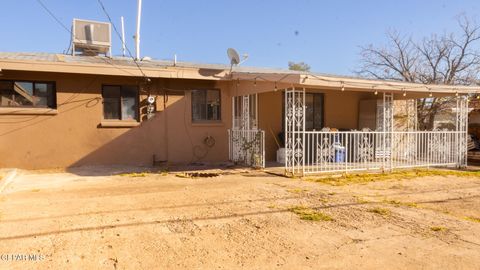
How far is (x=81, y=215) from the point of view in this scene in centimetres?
561

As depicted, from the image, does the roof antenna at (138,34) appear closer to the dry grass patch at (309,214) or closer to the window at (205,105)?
the window at (205,105)

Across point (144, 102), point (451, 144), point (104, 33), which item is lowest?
point (451, 144)

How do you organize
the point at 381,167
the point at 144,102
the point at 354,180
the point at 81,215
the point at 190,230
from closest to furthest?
the point at 190,230, the point at 81,215, the point at 354,180, the point at 381,167, the point at 144,102

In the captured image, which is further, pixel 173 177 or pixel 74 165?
pixel 74 165

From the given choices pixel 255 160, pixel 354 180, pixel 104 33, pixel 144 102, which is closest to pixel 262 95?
pixel 255 160

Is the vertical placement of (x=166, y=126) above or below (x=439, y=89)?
below

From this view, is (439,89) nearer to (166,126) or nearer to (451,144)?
(451,144)

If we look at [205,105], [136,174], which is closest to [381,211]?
[136,174]

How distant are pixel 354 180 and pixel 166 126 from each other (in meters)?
5.95

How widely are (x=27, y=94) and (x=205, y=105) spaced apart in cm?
519

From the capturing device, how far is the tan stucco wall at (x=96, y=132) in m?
10.6

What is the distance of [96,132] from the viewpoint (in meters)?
11.3

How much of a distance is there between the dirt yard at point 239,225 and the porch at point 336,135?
6.13 feet

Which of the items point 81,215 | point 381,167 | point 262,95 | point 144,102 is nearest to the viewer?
point 81,215
